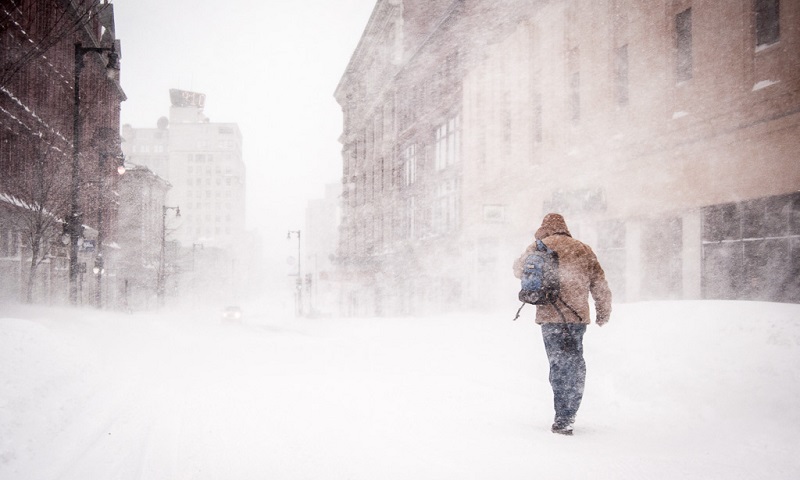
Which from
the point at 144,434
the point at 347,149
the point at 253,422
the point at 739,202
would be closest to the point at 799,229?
the point at 739,202

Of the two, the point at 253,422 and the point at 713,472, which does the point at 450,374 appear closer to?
the point at 253,422

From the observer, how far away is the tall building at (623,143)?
11133 millimetres

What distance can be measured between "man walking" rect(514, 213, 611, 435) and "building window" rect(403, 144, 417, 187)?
101 ft

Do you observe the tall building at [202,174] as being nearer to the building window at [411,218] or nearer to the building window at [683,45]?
the building window at [411,218]

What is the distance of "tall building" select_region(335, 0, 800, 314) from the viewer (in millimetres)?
11133

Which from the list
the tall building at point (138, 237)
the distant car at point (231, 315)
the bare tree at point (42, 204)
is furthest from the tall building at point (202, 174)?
the bare tree at point (42, 204)

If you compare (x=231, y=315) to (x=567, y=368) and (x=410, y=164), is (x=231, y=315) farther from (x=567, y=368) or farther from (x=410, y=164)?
(x=567, y=368)

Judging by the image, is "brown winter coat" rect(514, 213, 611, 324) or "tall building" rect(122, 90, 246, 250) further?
"tall building" rect(122, 90, 246, 250)

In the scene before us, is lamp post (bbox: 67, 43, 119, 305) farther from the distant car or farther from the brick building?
the distant car

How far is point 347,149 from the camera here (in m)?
59.3

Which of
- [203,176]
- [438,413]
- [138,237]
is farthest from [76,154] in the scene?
[203,176]

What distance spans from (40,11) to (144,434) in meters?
26.7

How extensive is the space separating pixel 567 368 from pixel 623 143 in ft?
38.7

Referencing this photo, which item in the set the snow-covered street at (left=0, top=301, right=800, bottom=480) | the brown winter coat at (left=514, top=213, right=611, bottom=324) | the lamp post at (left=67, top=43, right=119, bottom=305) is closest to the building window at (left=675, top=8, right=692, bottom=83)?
the snow-covered street at (left=0, top=301, right=800, bottom=480)
